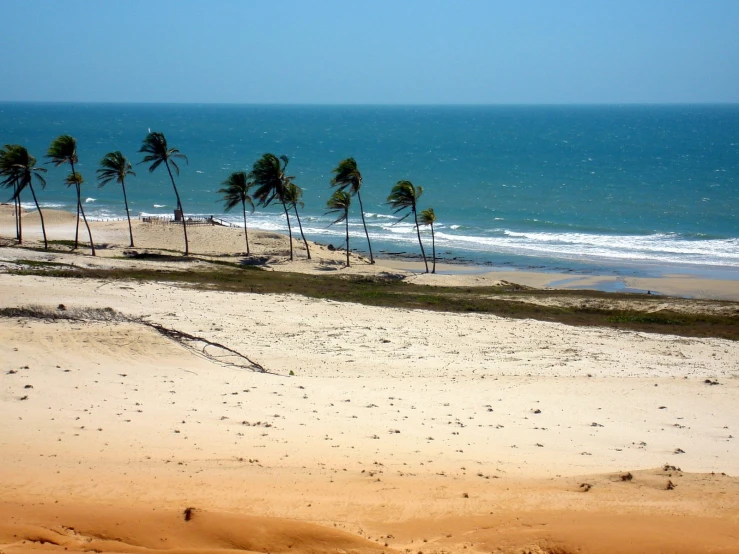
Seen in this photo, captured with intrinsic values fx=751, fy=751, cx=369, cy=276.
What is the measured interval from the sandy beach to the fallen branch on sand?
0.37 ft

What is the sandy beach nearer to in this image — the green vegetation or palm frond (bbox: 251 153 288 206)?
the green vegetation

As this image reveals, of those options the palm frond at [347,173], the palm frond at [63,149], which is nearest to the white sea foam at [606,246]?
the palm frond at [347,173]

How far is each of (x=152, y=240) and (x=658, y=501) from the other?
4480 centimetres

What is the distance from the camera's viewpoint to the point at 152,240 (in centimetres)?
5131

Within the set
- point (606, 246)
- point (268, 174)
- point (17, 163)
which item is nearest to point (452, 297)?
point (268, 174)

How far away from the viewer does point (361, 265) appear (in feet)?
153

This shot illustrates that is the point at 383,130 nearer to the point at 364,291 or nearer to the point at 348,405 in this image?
the point at 364,291

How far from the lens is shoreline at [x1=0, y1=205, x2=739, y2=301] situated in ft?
138

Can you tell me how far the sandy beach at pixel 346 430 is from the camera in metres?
9.73

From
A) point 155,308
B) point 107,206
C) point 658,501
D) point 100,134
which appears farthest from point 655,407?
point 100,134

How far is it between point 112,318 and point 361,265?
26.9 meters

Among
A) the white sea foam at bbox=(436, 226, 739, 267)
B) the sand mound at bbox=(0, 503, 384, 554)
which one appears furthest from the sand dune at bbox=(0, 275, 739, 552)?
the white sea foam at bbox=(436, 226, 739, 267)

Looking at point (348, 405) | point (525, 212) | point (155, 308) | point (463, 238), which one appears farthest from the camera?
point (525, 212)

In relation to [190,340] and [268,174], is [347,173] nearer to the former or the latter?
[268,174]
